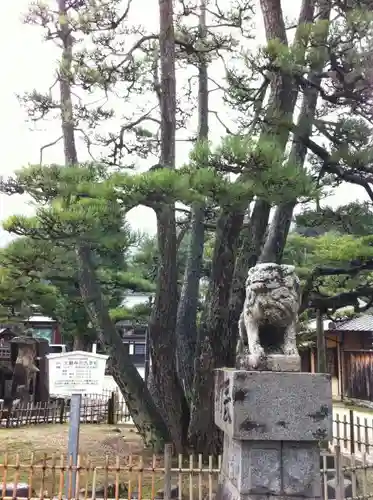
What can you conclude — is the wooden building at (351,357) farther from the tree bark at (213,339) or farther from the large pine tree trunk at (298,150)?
the tree bark at (213,339)

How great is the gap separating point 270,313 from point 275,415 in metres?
0.72

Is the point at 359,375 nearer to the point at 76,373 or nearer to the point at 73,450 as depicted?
the point at 76,373

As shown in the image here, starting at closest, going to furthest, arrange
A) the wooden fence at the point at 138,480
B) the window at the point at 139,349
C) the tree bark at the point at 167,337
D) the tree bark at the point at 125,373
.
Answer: the wooden fence at the point at 138,480, the tree bark at the point at 125,373, the tree bark at the point at 167,337, the window at the point at 139,349

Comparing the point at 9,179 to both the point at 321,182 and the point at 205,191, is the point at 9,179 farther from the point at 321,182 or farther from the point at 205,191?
the point at 321,182

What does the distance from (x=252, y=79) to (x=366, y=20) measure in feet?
4.87

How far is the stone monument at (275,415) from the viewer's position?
358 centimetres

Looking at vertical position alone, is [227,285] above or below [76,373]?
above

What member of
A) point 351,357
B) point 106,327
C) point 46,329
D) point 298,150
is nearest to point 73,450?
point 106,327

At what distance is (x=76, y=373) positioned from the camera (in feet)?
16.1

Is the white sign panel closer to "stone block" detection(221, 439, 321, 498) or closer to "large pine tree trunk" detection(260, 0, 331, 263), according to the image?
"stone block" detection(221, 439, 321, 498)

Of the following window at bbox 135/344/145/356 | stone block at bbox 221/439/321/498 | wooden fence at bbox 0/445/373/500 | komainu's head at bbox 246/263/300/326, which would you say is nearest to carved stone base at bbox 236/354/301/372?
komainu's head at bbox 246/263/300/326

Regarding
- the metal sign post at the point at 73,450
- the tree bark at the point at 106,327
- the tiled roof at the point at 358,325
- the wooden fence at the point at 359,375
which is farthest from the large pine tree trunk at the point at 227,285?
the tiled roof at the point at 358,325

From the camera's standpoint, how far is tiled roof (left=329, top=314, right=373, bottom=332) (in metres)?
17.2

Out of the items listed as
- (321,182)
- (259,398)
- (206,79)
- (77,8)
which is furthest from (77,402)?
(206,79)
